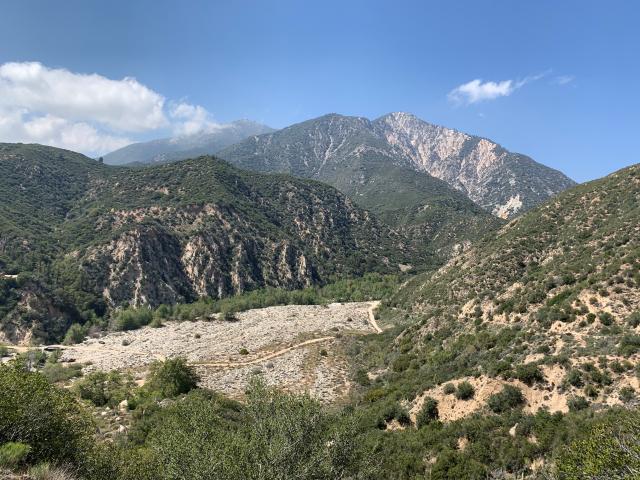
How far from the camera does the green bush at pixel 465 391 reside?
89.0 feet

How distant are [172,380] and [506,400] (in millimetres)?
30106

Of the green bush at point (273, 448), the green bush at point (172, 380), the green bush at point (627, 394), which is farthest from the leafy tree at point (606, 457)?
the green bush at point (172, 380)

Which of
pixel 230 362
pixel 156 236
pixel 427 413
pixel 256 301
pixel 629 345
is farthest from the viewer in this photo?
pixel 156 236

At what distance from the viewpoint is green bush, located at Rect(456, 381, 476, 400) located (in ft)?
89.0

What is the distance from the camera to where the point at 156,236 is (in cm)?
11275

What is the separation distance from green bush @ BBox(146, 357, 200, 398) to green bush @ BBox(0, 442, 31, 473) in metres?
27.7

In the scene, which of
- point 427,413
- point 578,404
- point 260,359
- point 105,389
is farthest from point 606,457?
point 260,359

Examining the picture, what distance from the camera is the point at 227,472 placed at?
1323 cm

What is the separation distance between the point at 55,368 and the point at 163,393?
961 inches

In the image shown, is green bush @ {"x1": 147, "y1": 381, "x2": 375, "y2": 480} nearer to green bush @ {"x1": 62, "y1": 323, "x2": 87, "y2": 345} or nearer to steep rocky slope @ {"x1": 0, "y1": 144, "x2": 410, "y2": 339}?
green bush @ {"x1": 62, "y1": 323, "x2": 87, "y2": 345}

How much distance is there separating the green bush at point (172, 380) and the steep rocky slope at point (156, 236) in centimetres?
5107

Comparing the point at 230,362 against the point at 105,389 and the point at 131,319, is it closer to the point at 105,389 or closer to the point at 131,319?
the point at 105,389

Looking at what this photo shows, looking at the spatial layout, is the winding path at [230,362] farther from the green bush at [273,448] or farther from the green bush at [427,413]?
the green bush at [273,448]

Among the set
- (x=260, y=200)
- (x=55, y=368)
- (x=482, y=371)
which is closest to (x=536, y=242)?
(x=482, y=371)
